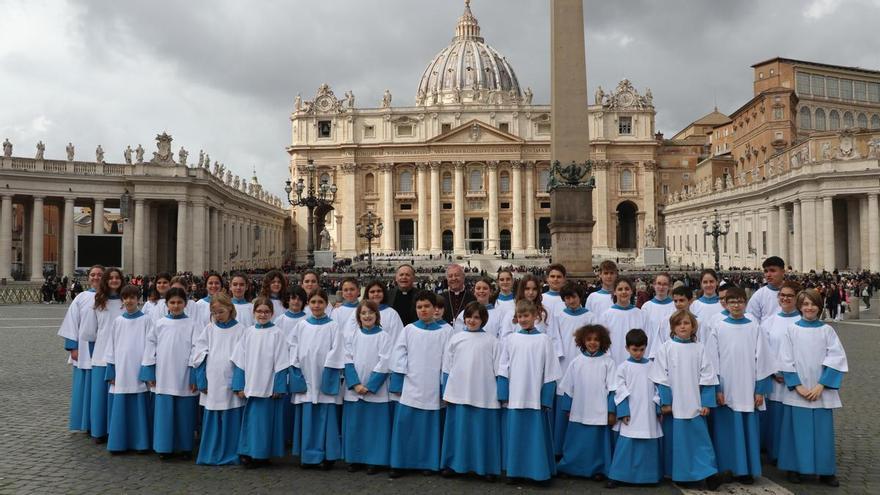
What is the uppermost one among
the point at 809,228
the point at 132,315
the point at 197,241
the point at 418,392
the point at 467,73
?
the point at 467,73

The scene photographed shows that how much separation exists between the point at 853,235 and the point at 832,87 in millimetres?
27244

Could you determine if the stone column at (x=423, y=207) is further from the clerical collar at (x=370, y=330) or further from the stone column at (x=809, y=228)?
the clerical collar at (x=370, y=330)

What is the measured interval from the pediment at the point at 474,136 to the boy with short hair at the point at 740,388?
248 feet

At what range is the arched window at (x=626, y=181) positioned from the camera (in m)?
83.6

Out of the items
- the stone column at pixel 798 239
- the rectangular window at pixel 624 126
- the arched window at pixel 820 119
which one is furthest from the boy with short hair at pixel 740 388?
the rectangular window at pixel 624 126

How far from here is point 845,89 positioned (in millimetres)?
64688

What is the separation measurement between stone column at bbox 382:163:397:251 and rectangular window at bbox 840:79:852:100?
4690cm

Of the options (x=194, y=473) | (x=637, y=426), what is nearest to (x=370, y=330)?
(x=194, y=473)

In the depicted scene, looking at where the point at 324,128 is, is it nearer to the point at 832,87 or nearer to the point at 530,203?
the point at 530,203

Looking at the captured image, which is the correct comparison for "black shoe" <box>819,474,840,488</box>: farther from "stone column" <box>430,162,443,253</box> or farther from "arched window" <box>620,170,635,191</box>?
"arched window" <box>620,170,635,191</box>

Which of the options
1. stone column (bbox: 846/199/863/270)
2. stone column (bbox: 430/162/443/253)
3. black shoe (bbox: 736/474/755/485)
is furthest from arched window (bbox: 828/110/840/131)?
black shoe (bbox: 736/474/755/485)

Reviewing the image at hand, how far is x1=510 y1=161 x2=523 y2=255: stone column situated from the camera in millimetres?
82062

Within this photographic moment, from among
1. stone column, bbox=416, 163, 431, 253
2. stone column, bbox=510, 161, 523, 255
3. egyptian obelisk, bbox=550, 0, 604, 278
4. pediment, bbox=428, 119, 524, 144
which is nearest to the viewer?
egyptian obelisk, bbox=550, 0, 604, 278

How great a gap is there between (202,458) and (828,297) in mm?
22380
